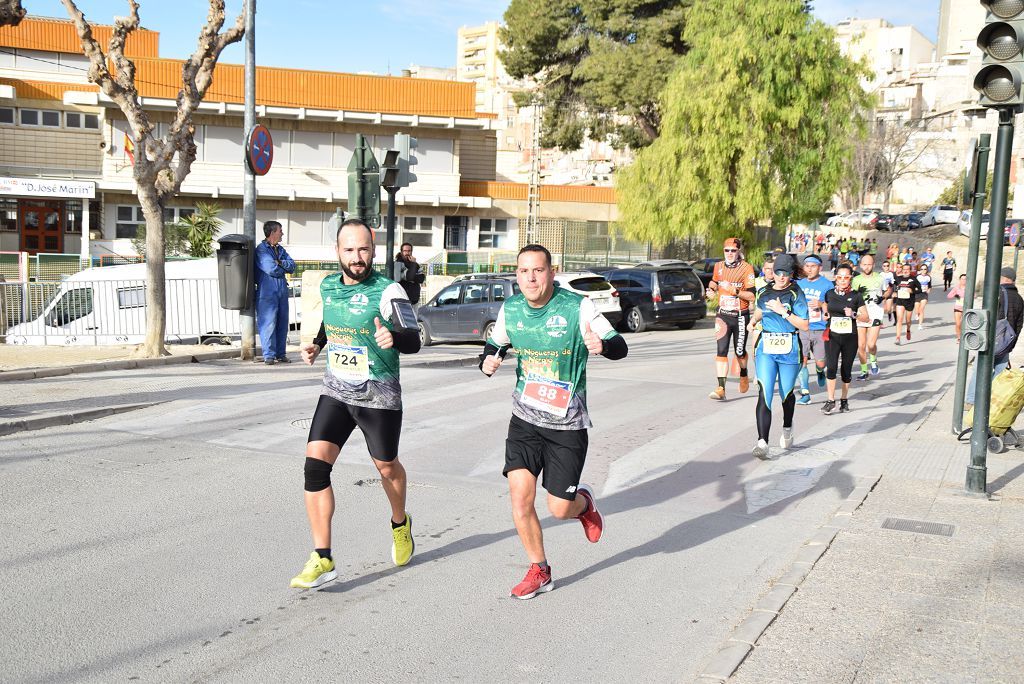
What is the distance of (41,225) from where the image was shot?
42.8 meters

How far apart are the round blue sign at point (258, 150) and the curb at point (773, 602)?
10.2 meters

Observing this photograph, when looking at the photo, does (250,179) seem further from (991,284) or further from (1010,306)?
(991,284)

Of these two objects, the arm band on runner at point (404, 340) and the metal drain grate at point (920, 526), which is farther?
the metal drain grate at point (920, 526)

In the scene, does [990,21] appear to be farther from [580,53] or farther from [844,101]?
[580,53]

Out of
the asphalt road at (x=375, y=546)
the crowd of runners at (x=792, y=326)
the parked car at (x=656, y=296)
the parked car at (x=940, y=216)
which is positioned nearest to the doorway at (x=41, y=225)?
the parked car at (x=656, y=296)

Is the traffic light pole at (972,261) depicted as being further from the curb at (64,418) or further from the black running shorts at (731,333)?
the curb at (64,418)

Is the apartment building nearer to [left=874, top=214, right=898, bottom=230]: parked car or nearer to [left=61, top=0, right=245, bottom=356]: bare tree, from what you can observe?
[left=61, top=0, right=245, bottom=356]: bare tree

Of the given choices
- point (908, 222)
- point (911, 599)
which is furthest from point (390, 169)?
point (908, 222)

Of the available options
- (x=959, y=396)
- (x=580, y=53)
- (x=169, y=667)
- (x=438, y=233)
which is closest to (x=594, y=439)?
(x=959, y=396)

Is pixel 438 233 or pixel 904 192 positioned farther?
pixel 904 192

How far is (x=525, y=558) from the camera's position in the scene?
6219 mm

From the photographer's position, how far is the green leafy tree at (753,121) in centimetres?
3144

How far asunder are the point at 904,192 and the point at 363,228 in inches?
3848

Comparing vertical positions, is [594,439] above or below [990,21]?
below
